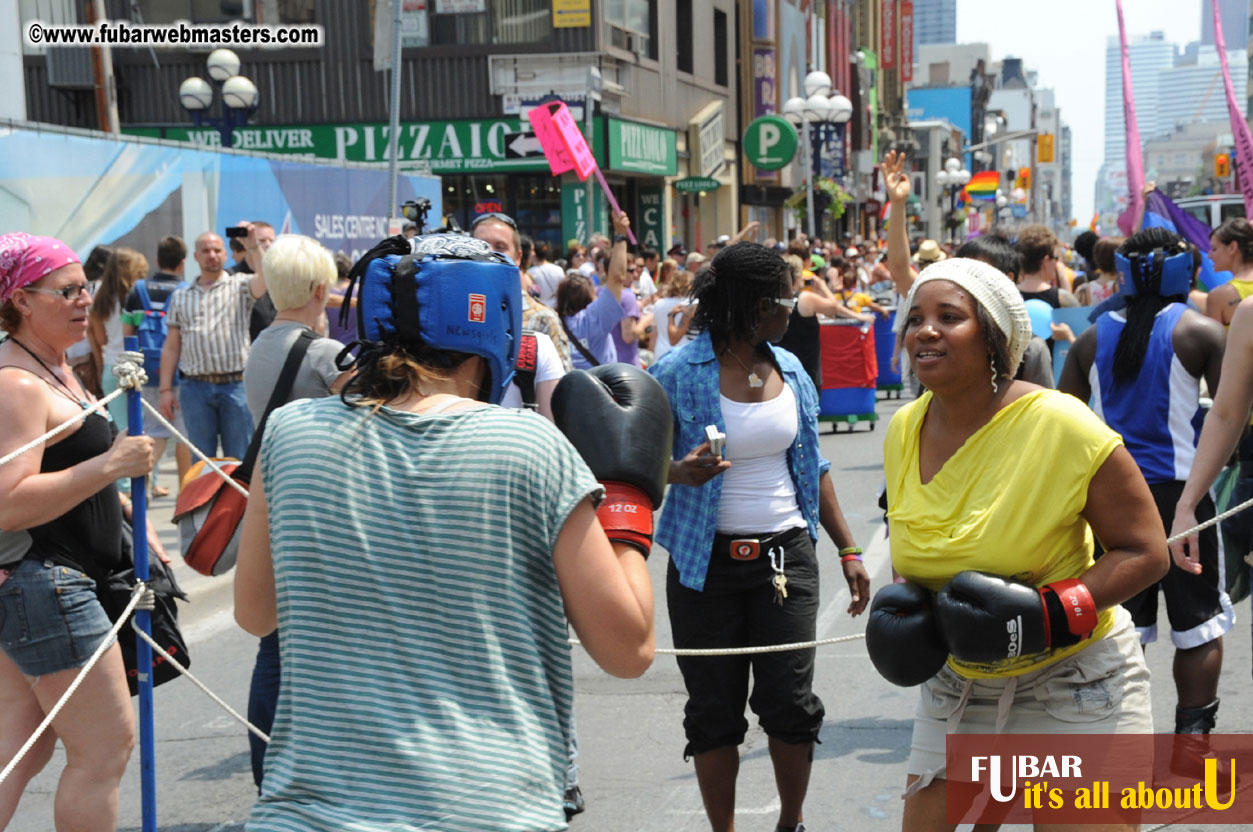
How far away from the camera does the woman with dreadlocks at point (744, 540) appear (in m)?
4.36

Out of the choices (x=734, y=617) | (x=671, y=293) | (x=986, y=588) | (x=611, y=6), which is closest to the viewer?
(x=986, y=588)

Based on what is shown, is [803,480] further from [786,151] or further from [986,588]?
[786,151]

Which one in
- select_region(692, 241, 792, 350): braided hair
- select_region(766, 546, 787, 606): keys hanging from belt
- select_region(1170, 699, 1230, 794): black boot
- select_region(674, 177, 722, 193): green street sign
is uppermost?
select_region(674, 177, 722, 193): green street sign

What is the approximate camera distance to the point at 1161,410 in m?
4.96

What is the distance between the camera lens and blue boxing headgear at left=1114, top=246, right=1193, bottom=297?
16.2 feet

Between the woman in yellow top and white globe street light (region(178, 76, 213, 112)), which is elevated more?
white globe street light (region(178, 76, 213, 112))

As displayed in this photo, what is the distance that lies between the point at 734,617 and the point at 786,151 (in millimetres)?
28099

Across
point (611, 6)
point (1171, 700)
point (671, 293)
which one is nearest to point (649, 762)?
point (1171, 700)

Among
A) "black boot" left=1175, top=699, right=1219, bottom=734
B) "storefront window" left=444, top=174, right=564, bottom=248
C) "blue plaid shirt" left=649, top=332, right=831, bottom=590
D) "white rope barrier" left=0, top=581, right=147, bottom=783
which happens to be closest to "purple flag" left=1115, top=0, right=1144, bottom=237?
"black boot" left=1175, top=699, right=1219, bottom=734

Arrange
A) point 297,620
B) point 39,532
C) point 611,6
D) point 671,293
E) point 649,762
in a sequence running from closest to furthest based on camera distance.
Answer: point 297,620 < point 39,532 < point 649,762 < point 671,293 < point 611,6

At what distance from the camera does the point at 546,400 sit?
15.1ft

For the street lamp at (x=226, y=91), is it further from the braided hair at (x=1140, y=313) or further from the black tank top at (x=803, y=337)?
the braided hair at (x=1140, y=313)

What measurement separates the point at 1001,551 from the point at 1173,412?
2.26m

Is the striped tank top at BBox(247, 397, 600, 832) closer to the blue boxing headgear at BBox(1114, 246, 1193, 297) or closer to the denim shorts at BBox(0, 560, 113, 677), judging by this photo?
the denim shorts at BBox(0, 560, 113, 677)
